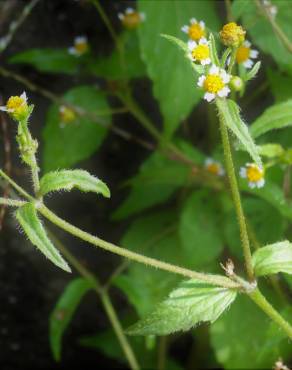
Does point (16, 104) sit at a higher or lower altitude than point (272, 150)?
higher

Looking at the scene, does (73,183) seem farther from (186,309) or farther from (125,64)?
(125,64)

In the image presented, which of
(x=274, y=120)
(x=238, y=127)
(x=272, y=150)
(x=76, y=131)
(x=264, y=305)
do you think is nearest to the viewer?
(x=238, y=127)

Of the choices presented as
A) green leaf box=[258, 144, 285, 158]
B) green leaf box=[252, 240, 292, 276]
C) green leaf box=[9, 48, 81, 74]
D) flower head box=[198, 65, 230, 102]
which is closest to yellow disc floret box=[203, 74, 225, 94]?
flower head box=[198, 65, 230, 102]

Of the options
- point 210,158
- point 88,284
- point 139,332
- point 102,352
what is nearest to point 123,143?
point 210,158

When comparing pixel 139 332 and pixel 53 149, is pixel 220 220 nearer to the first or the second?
pixel 53 149

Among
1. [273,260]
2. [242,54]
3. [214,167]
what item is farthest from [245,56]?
[273,260]

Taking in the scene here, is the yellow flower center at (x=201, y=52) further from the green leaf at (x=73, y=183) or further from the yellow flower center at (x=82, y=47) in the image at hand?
the yellow flower center at (x=82, y=47)
